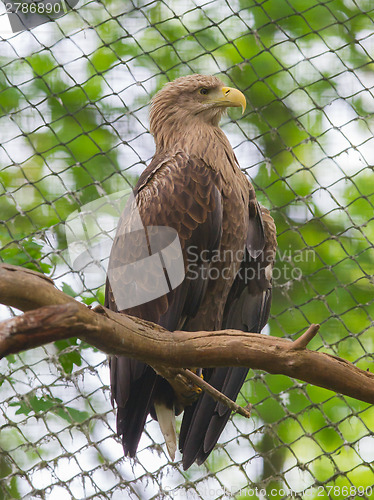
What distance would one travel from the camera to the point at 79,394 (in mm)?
3830

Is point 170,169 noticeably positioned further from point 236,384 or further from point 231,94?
point 236,384

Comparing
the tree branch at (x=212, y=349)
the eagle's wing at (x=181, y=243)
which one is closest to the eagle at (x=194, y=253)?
the eagle's wing at (x=181, y=243)

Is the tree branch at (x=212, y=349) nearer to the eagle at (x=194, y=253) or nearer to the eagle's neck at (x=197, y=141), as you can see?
the eagle at (x=194, y=253)

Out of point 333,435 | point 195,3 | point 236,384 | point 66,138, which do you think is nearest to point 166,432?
point 236,384

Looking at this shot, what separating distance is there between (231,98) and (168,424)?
1.60 meters

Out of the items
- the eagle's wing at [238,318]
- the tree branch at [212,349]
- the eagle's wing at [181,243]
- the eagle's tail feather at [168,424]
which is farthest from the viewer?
the eagle's wing at [238,318]

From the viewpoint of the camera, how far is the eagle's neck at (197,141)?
300 centimetres

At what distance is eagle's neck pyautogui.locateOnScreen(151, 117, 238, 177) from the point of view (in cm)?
300

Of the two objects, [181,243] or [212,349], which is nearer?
[212,349]

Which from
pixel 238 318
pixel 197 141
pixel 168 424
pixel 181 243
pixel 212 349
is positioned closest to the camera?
pixel 212 349

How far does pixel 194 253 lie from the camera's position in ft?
9.14

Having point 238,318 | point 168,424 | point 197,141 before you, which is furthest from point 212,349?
point 197,141

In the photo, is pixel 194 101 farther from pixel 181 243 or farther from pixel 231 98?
pixel 181 243

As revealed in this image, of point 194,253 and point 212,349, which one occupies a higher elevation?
point 212,349
